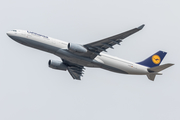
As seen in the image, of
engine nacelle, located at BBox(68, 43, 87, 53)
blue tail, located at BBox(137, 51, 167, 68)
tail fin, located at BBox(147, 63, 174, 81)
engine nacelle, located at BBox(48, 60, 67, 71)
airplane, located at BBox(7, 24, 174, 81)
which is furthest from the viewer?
engine nacelle, located at BBox(48, 60, 67, 71)

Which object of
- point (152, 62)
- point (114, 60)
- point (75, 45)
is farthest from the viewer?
point (152, 62)

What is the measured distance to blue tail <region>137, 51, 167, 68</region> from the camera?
169 feet

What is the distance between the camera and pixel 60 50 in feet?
152

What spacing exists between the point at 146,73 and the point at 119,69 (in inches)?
194

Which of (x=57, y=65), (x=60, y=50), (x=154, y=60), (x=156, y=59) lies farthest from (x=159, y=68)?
(x=57, y=65)

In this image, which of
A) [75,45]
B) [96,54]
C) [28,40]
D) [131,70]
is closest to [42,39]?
[28,40]

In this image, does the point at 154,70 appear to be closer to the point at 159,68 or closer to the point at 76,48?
the point at 159,68

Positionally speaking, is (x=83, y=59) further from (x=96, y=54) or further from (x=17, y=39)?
(x=17, y=39)

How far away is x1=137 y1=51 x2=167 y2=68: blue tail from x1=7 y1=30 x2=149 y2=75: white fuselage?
Answer: 4505mm

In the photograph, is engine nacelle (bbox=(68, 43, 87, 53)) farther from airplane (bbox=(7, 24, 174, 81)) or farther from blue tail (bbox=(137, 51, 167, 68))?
blue tail (bbox=(137, 51, 167, 68))

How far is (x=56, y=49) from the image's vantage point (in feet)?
152

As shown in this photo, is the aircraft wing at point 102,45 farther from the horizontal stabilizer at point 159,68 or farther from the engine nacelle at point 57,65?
the horizontal stabilizer at point 159,68

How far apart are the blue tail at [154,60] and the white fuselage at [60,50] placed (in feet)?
14.8

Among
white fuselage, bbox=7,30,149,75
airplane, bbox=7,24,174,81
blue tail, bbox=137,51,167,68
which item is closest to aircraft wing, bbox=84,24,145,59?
airplane, bbox=7,24,174,81
